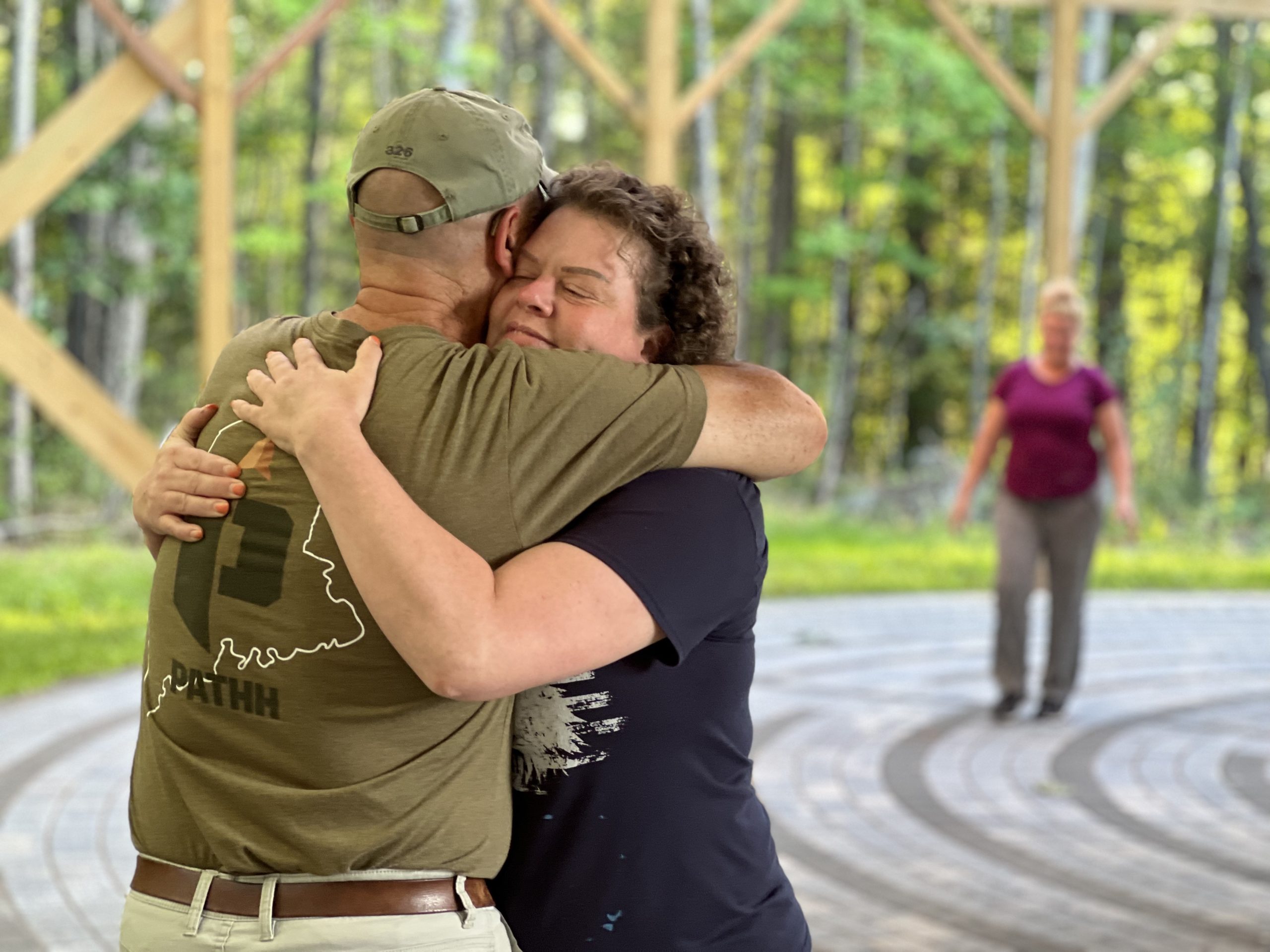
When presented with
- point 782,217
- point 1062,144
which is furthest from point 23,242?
point 782,217

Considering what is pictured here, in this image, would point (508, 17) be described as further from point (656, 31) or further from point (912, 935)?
point (912, 935)

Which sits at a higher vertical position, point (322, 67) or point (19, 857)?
point (322, 67)

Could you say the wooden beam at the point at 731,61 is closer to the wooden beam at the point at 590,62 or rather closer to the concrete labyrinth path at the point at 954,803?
the wooden beam at the point at 590,62

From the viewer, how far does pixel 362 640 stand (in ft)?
4.26

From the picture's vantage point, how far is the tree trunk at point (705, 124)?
15172 millimetres

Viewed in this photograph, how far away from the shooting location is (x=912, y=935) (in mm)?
3783

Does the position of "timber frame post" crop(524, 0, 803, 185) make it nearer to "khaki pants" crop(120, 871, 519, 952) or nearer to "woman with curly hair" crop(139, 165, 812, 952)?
"woman with curly hair" crop(139, 165, 812, 952)

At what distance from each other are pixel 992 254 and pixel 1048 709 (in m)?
13.3

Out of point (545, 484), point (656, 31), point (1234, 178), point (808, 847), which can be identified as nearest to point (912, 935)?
point (808, 847)

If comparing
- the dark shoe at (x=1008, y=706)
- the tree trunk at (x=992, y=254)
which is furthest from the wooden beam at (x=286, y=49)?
the tree trunk at (x=992, y=254)

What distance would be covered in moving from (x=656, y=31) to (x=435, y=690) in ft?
22.2

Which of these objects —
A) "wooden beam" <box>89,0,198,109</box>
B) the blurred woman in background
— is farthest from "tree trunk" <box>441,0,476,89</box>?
the blurred woman in background

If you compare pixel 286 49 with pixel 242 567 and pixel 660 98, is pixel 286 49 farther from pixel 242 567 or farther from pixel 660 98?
pixel 242 567

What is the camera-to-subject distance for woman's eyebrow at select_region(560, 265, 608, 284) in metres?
1.53
